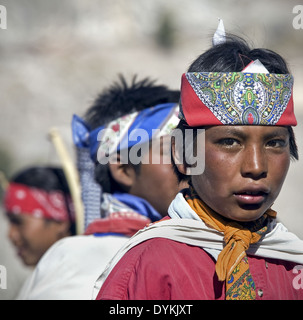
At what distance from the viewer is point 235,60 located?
2146 millimetres

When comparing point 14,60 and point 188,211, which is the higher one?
point 14,60

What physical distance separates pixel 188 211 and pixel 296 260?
0.39 m

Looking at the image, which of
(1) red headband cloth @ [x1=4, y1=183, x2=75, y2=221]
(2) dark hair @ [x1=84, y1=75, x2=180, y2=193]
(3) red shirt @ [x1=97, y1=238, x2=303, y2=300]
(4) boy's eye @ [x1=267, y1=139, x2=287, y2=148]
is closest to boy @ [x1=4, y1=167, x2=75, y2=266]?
(1) red headband cloth @ [x1=4, y1=183, x2=75, y2=221]

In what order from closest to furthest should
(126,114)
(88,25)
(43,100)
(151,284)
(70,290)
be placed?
(151,284), (70,290), (126,114), (43,100), (88,25)

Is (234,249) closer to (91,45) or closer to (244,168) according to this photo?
(244,168)

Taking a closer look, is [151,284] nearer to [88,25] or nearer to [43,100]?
[43,100]

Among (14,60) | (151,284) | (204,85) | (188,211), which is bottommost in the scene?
(151,284)

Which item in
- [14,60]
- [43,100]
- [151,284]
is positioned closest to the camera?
[151,284]

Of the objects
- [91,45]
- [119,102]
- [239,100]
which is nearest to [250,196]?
[239,100]

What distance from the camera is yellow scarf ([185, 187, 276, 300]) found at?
6.55 feet

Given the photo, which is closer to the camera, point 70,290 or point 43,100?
point 70,290

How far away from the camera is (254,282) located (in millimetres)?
2061

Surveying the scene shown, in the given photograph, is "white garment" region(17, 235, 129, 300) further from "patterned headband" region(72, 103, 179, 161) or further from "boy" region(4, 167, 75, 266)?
"boy" region(4, 167, 75, 266)
